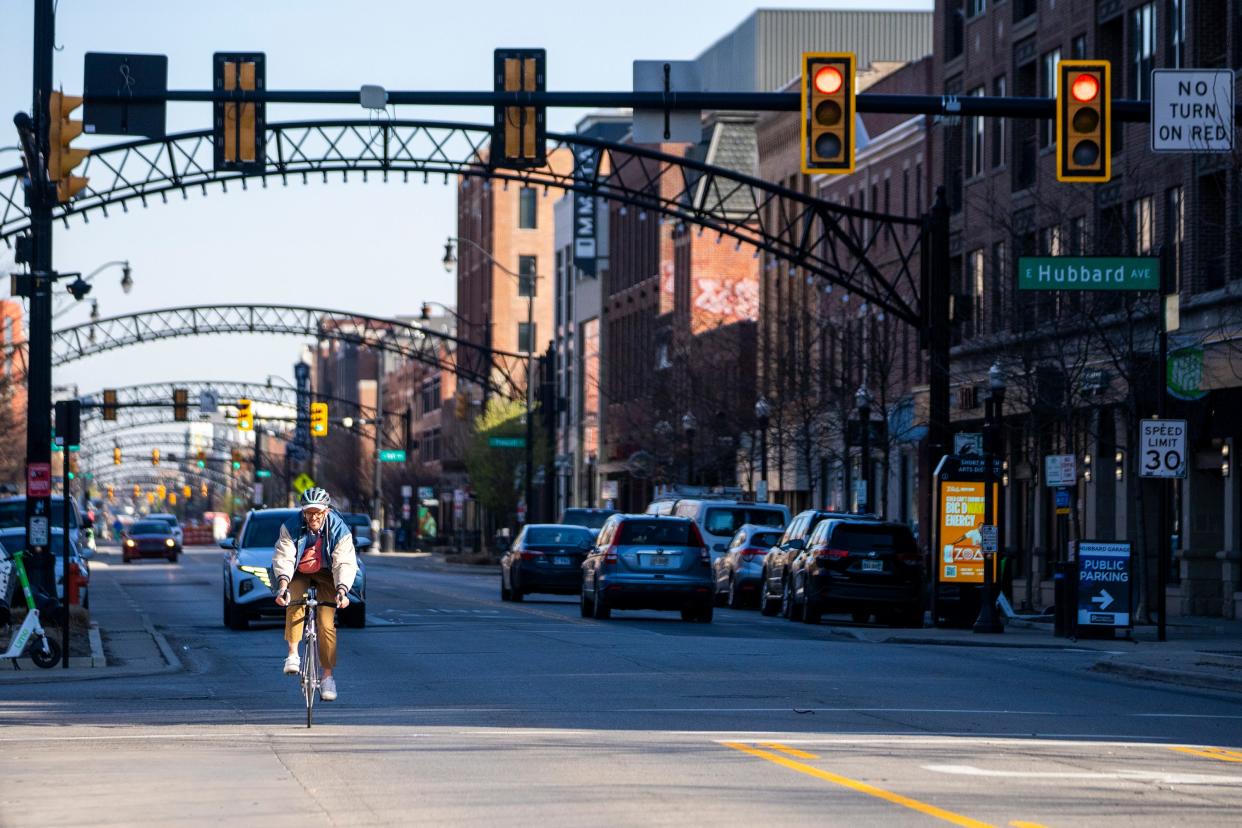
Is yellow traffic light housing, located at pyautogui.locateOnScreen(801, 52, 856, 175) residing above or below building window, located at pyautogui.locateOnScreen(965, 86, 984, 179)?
below

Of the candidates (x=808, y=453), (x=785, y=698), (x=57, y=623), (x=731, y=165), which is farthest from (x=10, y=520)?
(x=731, y=165)

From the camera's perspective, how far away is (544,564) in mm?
41750

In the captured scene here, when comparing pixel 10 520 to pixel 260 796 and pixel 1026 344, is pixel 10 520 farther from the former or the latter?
pixel 260 796

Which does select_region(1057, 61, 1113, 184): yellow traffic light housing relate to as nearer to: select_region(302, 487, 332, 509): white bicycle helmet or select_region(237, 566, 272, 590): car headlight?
select_region(237, 566, 272, 590): car headlight

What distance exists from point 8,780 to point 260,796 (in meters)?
1.82

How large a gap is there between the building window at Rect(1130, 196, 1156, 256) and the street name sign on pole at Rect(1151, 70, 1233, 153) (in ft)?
63.6

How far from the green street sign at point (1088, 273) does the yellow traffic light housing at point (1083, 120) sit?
17.1 ft

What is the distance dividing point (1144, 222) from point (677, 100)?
19.9m

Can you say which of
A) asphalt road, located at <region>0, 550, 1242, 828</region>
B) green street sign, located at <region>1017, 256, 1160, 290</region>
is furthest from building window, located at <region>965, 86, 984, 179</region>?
asphalt road, located at <region>0, 550, 1242, 828</region>

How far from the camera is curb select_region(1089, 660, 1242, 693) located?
22234mm

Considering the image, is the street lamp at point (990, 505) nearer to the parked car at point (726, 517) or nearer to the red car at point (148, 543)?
the parked car at point (726, 517)

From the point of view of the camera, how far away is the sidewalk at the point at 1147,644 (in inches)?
915

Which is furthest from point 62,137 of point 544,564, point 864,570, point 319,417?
point 319,417

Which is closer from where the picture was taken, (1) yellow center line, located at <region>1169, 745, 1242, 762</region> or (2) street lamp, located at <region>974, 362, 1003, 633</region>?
(1) yellow center line, located at <region>1169, 745, 1242, 762</region>
